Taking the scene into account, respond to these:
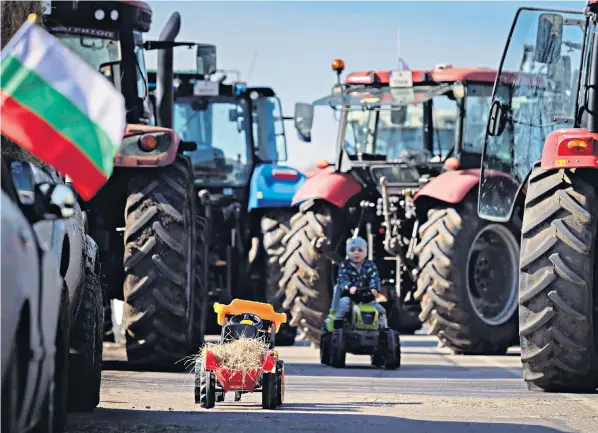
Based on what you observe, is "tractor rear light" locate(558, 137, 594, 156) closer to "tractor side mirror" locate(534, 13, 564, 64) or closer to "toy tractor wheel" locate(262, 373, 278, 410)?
"tractor side mirror" locate(534, 13, 564, 64)

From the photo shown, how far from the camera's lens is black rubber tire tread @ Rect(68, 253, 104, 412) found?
33.7 ft

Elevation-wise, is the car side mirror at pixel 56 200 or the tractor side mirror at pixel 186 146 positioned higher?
the car side mirror at pixel 56 200

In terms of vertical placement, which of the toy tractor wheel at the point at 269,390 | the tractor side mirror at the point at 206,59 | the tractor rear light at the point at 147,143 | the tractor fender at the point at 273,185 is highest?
the tractor side mirror at the point at 206,59

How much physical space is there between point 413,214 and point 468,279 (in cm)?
105

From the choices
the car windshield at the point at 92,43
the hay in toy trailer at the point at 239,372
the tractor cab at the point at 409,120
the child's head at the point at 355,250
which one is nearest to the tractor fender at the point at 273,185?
the tractor cab at the point at 409,120

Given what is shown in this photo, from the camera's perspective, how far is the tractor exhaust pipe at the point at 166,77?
1527 cm

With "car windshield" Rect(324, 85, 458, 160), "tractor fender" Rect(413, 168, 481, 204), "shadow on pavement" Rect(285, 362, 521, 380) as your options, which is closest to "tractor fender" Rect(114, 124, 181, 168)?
"shadow on pavement" Rect(285, 362, 521, 380)

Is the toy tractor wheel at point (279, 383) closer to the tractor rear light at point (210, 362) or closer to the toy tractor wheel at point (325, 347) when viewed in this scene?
the tractor rear light at point (210, 362)

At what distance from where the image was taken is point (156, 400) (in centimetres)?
1120

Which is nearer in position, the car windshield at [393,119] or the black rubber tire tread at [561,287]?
the black rubber tire tread at [561,287]

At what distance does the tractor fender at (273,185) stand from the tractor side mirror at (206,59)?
1357 millimetres

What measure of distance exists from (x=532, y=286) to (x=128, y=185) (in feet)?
12.3

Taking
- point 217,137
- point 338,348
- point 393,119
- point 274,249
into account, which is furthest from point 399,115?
point 338,348

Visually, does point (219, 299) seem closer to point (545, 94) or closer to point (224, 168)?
point (224, 168)
